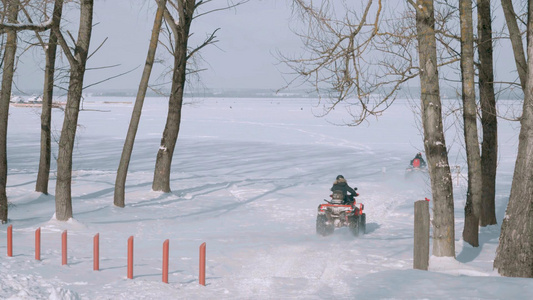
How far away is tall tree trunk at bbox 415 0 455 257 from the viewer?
31.3 ft

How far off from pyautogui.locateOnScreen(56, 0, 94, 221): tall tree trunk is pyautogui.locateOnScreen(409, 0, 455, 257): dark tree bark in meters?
7.49

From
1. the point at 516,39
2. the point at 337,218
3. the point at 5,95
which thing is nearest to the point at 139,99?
the point at 5,95

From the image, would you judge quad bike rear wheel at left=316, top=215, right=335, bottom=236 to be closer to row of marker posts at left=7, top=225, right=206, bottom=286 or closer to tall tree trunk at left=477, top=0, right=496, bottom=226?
tall tree trunk at left=477, top=0, right=496, bottom=226

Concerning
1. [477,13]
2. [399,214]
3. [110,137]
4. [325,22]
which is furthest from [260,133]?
[325,22]

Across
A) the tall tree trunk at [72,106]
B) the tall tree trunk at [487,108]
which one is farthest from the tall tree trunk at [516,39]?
the tall tree trunk at [72,106]

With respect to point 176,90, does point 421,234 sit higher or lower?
lower

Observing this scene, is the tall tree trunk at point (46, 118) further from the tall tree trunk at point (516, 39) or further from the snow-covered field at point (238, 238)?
the tall tree trunk at point (516, 39)

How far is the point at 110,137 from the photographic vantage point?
48.8 metres

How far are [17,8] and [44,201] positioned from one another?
7.19 m

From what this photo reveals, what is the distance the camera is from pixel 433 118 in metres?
9.65

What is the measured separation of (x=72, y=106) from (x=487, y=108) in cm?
1006

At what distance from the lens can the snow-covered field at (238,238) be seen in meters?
8.56

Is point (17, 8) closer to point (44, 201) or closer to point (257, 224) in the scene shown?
point (44, 201)

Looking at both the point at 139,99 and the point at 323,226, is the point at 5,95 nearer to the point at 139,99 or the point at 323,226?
the point at 139,99
